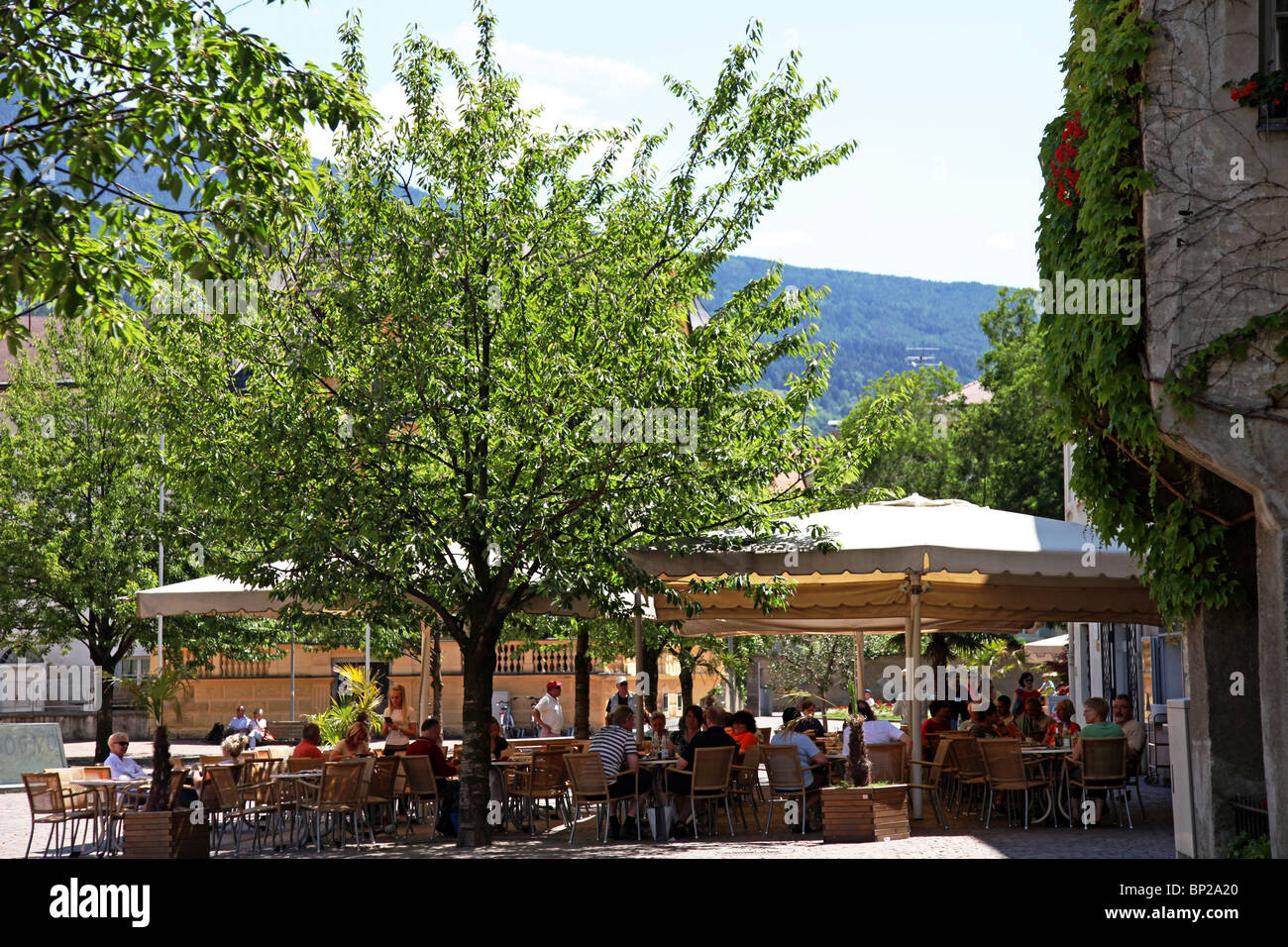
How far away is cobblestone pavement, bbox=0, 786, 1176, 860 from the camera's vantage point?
12438mm

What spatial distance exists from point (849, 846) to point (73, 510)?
78.1 ft

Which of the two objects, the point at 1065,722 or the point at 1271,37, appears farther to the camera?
the point at 1065,722

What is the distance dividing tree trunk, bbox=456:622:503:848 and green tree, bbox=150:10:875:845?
25 mm

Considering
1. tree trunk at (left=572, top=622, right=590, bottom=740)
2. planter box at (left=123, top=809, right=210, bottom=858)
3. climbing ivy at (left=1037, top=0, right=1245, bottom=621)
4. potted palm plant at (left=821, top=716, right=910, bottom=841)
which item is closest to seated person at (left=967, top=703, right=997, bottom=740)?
potted palm plant at (left=821, top=716, right=910, bottom=841)

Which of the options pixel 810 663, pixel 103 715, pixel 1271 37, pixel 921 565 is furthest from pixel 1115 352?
pixel 810 663

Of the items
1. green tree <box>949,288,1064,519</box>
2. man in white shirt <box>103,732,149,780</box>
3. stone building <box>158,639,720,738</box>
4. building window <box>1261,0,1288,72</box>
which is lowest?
stone building <box>158,639,720,738</box>

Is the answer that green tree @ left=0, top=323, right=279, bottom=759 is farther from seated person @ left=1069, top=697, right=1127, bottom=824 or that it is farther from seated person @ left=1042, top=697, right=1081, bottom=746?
seated person @ left=1069, top=697, right=1127, bottom=824

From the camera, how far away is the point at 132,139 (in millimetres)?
8500

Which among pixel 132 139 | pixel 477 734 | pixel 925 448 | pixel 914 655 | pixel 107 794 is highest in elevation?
pixel 925 448

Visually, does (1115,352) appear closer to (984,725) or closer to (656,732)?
(984,725)

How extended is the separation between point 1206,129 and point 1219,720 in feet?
14.1

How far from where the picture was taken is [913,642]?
14.5 metres

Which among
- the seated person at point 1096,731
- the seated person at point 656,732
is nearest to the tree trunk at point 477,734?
the seated person at point 656,732

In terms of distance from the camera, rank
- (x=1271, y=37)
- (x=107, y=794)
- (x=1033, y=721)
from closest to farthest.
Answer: (x=1271, y=37) → (x=107, y=794) → (x=1033, y=721)
